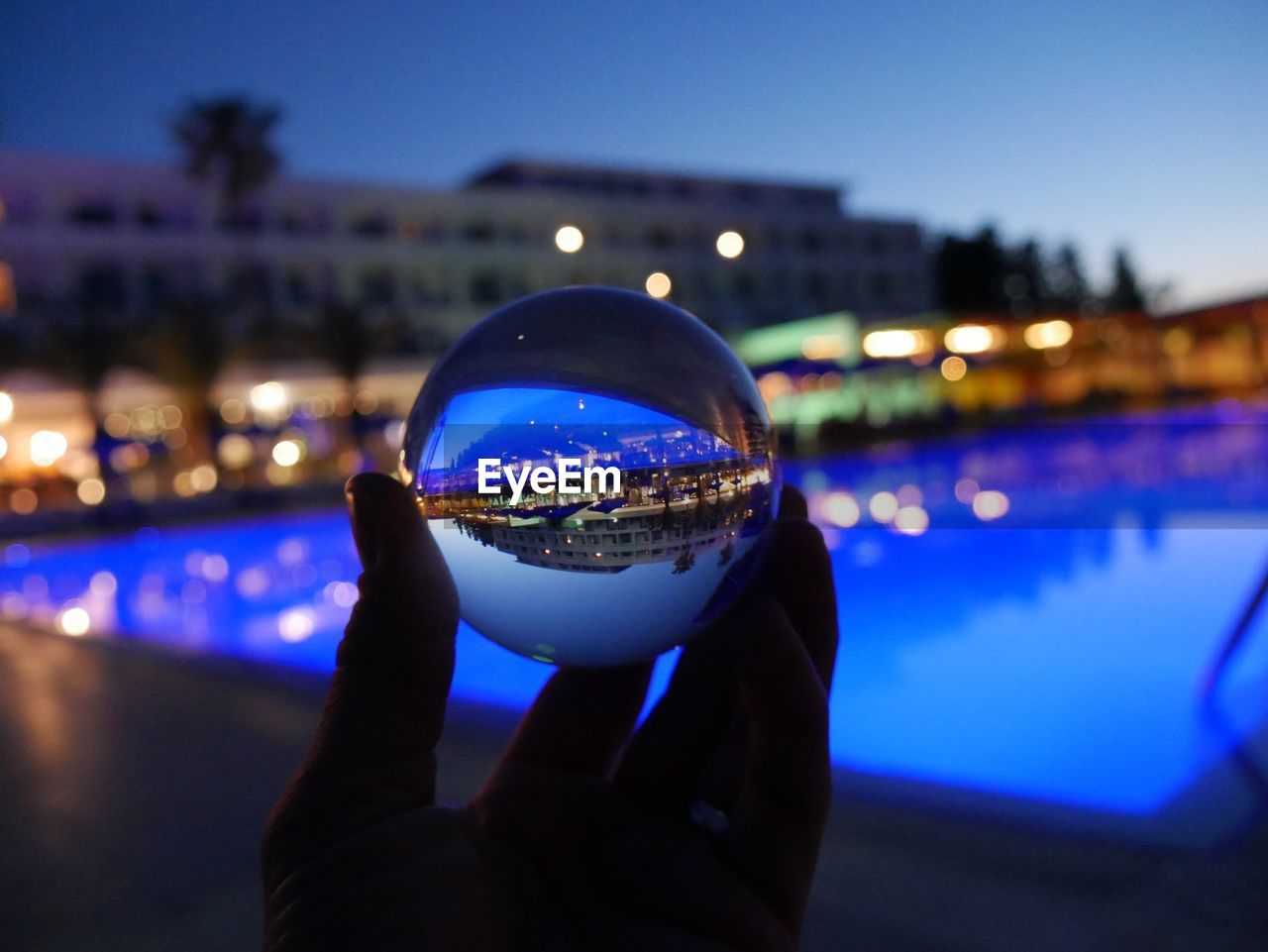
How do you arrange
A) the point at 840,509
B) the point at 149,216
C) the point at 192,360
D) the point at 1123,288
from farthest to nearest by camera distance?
the point at 1123,288, the point at 149,216, the point at 192,360, the point at 840,509

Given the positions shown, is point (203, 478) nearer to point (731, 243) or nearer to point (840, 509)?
point (731, 243)

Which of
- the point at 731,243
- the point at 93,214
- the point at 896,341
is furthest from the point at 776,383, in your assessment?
the point at 93,214

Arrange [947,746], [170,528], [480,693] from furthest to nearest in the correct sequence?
[170,528] → [480,693] → [947,746]

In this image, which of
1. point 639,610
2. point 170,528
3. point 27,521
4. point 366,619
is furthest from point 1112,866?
point 27,521

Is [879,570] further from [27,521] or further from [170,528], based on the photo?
[27,521]

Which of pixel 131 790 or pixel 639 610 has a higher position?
pixel 639 610

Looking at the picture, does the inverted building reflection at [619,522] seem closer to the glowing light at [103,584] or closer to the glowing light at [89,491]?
the glowing light at [103,584]

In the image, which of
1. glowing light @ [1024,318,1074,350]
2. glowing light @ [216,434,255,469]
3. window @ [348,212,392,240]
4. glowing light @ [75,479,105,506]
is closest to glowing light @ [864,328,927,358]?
glowing light @ [1024,318,1074,350]
